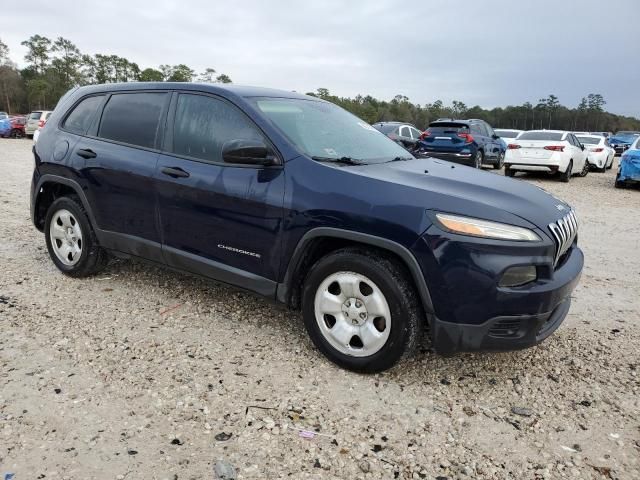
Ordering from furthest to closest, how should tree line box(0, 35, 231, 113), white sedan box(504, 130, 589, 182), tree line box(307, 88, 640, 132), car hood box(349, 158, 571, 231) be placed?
tree line box(307, 88, 640, 132) → tree line box(0, 35, 231, 113) → white sedan box(504, 130, 589, 182) → car hood box(349, 158, 571, 231)

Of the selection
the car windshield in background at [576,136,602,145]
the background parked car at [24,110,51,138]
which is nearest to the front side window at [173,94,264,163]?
the car windshield in background at [576,136,602,145]

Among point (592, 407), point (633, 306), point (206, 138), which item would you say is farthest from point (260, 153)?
point (633, 306)

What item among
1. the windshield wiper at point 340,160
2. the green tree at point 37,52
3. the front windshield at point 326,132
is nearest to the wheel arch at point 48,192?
the front windshield at point 326,132

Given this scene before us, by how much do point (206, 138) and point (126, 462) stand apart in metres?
2.17

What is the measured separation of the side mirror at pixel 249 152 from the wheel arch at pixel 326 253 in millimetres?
561

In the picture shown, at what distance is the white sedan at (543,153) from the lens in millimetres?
13711

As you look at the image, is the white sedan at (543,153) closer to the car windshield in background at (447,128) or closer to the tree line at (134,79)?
the car windshield in background at (447,128)

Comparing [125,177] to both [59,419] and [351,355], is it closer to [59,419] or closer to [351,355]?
[59,419]

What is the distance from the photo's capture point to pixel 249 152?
310 centimetres

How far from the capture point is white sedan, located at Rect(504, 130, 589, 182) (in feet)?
45.0

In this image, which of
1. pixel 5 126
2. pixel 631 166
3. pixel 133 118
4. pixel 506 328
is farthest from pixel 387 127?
pixel 5 126

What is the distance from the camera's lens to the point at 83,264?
4.34 m

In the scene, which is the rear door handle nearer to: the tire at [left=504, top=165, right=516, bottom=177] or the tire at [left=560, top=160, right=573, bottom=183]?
the tire at [left=504, top=165, right=516, bottom=177]

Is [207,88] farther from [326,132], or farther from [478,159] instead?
[478,159]
